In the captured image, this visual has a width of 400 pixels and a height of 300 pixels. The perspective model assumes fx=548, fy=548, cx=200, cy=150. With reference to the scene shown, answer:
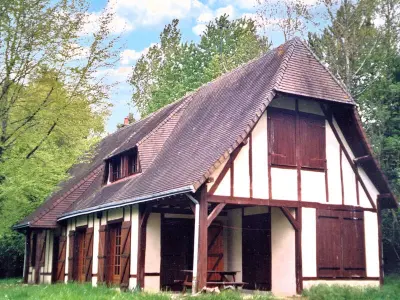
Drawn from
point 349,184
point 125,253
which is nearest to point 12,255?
point 125,253

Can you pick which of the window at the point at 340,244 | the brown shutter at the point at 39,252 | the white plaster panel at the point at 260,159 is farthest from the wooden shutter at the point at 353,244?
the brown shutter at the point at 39,252

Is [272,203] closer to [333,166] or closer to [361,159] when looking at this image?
[333,166]

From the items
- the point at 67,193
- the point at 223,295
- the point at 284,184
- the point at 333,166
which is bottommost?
the point at 223,295

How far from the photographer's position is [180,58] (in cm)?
4019

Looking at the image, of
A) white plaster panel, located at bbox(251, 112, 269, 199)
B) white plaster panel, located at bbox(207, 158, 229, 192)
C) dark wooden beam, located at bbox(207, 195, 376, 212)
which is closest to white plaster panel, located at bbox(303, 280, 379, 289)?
dark wooden beam, located at bbox(207, 195, 376, 212)

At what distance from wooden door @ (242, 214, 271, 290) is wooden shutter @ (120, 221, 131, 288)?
3.47m

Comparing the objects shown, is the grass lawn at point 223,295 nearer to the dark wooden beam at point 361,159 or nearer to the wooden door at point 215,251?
the wooden door at point 215,251

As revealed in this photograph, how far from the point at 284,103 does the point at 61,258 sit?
37.1ft

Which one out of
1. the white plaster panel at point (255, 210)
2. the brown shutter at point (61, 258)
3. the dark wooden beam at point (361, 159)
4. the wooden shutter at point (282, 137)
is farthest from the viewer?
the brown shutter at point (61, 258)

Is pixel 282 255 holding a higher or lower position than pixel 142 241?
lower

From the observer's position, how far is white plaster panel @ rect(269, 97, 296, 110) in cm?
1494

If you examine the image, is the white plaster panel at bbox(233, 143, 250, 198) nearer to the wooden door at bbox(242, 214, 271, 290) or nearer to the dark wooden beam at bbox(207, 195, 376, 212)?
the dark wooden beam at bbox(207, 195, 376, 212)

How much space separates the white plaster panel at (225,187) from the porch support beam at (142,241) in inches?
104

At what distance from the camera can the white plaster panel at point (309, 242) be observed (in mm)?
14465
